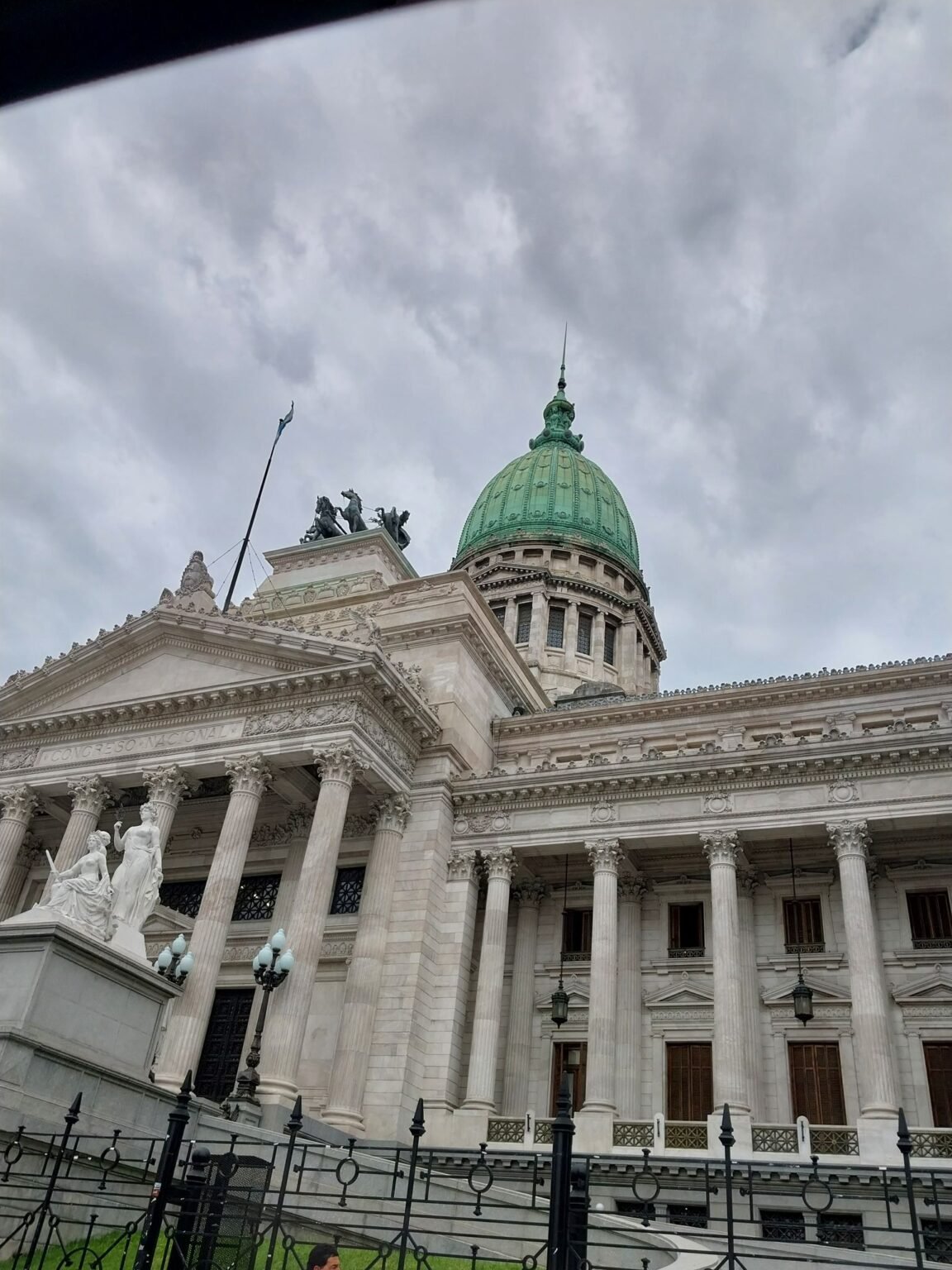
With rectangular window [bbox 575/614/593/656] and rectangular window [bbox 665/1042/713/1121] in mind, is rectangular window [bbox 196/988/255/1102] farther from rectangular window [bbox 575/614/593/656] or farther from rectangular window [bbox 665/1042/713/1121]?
rectangular window [bbox 575/614/593/656]

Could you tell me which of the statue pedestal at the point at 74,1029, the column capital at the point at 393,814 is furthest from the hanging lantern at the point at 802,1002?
the statue pedestal at the point at 74,1029

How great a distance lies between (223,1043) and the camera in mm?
29266

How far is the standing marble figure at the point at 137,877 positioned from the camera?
835 inches

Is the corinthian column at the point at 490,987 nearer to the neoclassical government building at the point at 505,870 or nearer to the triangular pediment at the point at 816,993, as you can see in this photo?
the neoclassical government building at the point at 505,870

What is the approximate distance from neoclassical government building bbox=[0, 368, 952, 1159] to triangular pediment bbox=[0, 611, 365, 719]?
10 cm

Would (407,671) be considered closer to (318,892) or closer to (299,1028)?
(318,892)

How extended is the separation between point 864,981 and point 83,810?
72.8 feet

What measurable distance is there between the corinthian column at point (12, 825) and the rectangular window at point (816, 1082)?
23086 mm

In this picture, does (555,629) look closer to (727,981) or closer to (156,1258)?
(727,981)

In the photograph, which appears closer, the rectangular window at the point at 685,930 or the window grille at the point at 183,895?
the rectangular window at the point at 685,930

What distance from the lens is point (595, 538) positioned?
61.8m

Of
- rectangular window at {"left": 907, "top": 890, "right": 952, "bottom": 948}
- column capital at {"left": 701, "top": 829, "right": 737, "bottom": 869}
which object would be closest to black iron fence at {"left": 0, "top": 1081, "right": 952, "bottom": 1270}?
rectangular window at {"left": 907, "top": 890, "right": 952, "bottom": 948}

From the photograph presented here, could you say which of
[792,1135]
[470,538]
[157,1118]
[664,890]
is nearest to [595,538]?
[470,538]

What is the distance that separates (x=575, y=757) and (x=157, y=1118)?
20614mm
